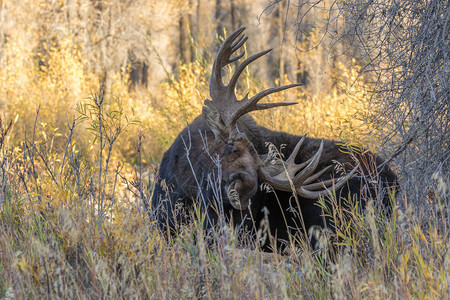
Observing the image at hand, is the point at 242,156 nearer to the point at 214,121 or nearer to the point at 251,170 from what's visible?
the point at 251,170

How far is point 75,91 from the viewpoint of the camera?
10.8 metres

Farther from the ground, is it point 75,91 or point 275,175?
point 75,91

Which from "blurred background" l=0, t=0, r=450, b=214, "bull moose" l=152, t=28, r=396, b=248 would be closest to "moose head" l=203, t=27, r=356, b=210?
"bull moose" l=152, t=28, r=396, b=248

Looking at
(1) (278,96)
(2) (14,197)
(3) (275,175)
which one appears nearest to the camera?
(2) (14,197)

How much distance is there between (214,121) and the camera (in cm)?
491

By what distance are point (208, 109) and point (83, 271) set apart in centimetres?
222

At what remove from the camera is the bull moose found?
180 inches

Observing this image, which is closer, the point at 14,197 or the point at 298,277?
the point at 298,277

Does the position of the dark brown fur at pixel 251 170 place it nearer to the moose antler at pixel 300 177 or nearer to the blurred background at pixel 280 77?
the moose antler at pixel 300 177

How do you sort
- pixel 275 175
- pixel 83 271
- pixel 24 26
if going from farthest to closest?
pixel 24 26, pixel 275 175, pixel 83 271

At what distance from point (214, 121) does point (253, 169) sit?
0.60 metres

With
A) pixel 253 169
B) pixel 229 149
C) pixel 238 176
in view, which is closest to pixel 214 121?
pixel 229 149

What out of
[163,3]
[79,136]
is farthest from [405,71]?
[163,3]

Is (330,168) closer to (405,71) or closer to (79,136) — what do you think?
(405,71)
